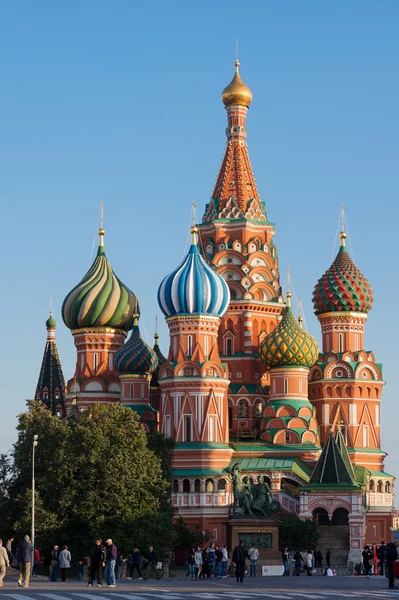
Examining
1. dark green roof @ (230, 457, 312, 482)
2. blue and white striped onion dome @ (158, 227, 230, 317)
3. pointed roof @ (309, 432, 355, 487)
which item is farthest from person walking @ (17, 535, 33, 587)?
blue and white striped onion dome @ (158, 227, 230, 317)

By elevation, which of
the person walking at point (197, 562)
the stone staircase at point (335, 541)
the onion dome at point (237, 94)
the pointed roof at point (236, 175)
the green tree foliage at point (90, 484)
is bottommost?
the person walking at point (197, 562)

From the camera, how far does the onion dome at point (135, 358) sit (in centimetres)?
7269

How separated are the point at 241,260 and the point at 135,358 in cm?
809

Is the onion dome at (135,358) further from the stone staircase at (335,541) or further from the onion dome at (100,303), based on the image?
the stone staircase at (335,541)

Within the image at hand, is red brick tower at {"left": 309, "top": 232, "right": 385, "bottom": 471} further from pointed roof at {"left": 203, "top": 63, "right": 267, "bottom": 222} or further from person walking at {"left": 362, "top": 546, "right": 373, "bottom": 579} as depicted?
person walking at {"left": 362, "top": 546, "right": 373, "bottom": 579}

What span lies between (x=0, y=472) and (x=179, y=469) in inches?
494

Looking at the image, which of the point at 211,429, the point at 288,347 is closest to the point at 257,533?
the point at 211,429

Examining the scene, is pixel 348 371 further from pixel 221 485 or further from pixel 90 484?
pixel 90 484

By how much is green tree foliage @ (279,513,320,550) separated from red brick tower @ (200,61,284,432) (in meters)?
11.0

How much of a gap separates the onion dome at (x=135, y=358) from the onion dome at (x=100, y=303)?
3.12 m

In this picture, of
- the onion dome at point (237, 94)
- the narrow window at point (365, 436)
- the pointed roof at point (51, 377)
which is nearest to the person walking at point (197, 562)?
the narrow window at point (365, 436)

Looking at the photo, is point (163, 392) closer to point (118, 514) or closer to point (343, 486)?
point (343, 486)

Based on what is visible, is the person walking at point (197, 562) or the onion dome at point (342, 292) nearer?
the person walking at point (197, 562)

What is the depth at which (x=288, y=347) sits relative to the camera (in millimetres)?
71375
